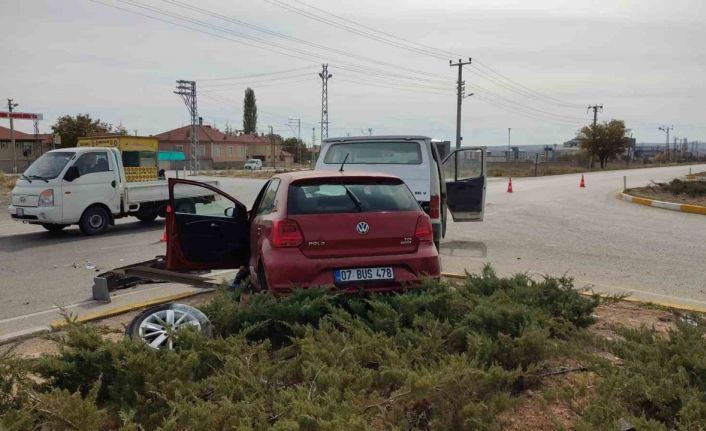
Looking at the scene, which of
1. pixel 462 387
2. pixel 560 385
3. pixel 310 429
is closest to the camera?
pixel 310 429

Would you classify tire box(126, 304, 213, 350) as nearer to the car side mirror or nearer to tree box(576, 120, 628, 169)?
the car side mirror

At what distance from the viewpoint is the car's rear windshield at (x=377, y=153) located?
9.10 m

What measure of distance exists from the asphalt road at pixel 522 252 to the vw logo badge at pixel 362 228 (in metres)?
3.60

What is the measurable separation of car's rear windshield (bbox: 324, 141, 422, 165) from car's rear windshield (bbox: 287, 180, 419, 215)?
11.6ft

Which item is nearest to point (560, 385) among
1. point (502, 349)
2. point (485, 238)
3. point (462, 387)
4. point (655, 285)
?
point (502, 349)

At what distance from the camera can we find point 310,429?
9.46ft

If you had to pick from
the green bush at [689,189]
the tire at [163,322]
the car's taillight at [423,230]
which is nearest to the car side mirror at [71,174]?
the tire at [163,322]

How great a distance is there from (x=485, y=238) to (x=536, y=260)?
258 centimetres

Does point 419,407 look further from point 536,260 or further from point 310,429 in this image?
point 536,260

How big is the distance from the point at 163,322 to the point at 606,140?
245ft

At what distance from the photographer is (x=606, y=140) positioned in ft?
232

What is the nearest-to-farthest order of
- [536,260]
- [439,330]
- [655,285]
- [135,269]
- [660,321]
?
1. [439,330]
2. [660,321]
3. [135,269]
4. [655,285]
5. [536,260]

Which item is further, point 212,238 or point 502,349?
point 212,238

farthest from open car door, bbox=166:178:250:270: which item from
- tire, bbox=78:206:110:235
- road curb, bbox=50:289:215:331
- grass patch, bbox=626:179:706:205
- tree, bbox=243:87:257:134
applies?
tree, bbox=243:87:257:134
